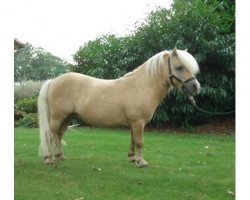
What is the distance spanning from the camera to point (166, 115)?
9891 millimetres

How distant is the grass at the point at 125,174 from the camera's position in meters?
3.74

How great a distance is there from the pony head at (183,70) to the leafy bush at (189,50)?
15.5ft

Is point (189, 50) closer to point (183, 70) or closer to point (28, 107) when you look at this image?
point (183, 70)

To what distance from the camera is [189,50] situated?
9.98 metres

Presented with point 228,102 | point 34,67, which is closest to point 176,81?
point 228,102

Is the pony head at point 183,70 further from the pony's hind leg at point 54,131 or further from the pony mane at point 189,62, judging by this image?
the pony's hind leg at point 54,131

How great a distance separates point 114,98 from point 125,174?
107 cm

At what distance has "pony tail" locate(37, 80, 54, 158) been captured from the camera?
5004 mm

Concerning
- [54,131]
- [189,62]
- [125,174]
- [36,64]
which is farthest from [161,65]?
[36,64]

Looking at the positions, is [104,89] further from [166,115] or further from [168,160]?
[166,115]

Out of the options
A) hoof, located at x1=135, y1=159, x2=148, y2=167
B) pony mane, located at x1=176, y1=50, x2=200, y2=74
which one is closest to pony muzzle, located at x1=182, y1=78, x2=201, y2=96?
pony mane, located at x1=176, y1=50, x2=200, y2=74

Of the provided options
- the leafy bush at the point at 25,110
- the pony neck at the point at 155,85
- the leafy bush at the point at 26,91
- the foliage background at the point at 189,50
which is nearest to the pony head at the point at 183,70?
the pony neck at the point at 155,85

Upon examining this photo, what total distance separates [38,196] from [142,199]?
106 centimetres

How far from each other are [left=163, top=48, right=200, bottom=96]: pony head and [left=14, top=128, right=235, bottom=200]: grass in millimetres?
1156
